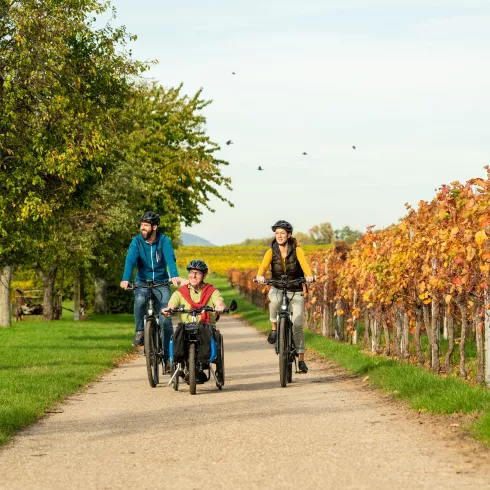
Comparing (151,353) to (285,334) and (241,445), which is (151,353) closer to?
(285,334)

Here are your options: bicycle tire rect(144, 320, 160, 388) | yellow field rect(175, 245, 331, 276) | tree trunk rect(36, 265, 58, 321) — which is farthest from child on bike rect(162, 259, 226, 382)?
yellow field rect(175, 245, 331, 276)

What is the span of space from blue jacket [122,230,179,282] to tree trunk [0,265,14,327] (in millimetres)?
23216

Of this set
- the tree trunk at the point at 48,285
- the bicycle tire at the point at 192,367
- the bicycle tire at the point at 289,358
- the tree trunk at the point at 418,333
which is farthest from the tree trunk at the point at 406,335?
the tree trunk at the point at 48,285

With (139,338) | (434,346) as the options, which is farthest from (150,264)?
(434,346)

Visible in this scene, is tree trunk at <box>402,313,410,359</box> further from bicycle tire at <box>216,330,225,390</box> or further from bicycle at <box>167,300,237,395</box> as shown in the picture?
bicycle at <box>167,300,237,395</box>

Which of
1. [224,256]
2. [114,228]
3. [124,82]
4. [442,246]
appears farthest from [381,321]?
[224,256]

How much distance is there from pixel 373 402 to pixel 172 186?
3317 centimetres

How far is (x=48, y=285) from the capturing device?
40781mm

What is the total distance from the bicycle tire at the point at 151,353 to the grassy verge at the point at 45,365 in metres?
1.00

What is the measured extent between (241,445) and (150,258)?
5568 mm

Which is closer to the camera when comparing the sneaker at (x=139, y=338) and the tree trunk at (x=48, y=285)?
the sneaker at (x=139, y=338)

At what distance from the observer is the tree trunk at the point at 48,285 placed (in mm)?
40094

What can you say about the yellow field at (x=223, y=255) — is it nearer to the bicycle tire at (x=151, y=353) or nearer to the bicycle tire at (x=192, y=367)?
the bicycle tire at (x=151, y=353)

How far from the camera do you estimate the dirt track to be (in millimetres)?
6410
